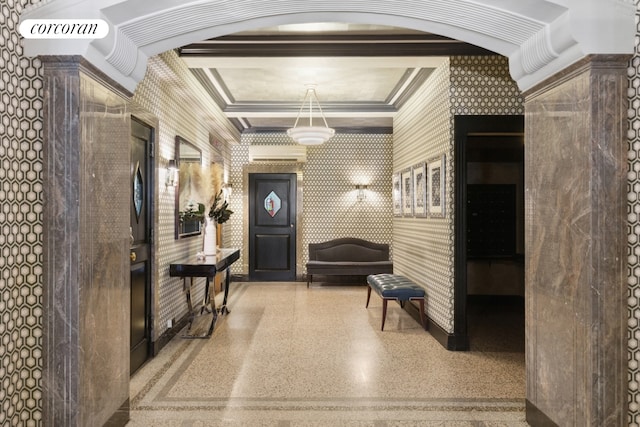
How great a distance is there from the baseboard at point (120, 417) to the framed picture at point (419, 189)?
13.5ft

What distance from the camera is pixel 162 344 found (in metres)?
4.83

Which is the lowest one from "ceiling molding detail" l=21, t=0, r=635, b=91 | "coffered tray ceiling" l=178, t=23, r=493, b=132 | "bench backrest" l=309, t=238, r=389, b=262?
"bench backrest" l=309, t=238, r=389, b=262

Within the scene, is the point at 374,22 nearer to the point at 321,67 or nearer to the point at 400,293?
the point at 321,67

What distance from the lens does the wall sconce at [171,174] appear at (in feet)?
16.6

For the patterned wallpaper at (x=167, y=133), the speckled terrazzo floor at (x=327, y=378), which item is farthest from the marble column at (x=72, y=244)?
the patterned wallpaper at (x=167, y=133)

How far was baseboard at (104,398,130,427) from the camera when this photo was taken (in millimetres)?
2816

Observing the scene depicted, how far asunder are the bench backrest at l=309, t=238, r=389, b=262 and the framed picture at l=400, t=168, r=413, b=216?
2.57 metres

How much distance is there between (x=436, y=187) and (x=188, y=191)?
3241mm

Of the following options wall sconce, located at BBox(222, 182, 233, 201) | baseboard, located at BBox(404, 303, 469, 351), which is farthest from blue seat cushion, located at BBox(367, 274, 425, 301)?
wall sconce, located at BBox(222, 182, 233, 201)

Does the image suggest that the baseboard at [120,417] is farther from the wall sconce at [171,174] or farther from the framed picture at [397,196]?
the framed picture at [397,196]

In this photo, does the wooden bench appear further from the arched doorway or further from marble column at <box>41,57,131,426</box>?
marble column at <box>41,57,131,426</box>

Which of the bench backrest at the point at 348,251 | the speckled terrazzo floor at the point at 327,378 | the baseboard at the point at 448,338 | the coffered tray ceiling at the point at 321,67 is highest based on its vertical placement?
the coffered tray ceiling at the point at 321,67

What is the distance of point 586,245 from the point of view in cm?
243

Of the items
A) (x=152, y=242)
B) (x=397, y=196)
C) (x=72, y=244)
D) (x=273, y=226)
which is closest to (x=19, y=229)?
(x=72, y=244)
